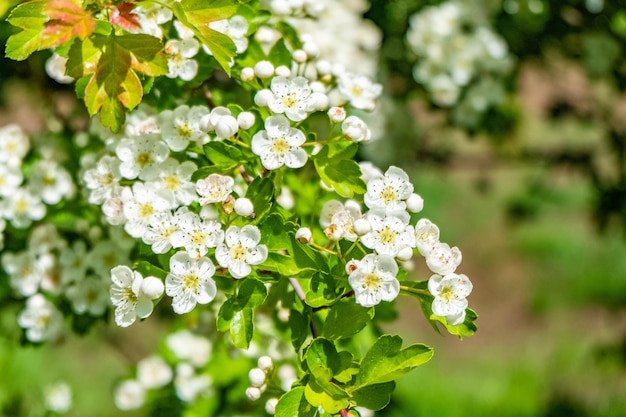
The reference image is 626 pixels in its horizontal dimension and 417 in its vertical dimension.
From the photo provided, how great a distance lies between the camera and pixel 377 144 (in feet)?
7.33

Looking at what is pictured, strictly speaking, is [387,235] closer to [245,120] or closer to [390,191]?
[390,191]

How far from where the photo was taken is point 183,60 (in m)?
1.13

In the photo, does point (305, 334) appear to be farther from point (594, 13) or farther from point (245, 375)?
point (594, 13)

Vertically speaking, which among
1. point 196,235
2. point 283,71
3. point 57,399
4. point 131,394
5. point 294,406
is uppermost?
point 283,71

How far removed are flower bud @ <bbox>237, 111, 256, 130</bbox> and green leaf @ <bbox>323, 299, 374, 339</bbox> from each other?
0.91ft

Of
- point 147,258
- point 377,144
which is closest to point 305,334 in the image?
point 147,258

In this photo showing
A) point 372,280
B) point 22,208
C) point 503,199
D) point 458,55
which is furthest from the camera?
point 503,199

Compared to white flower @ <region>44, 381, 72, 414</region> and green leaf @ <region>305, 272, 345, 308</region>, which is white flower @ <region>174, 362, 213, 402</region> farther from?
green leaf @ <region>305, 272, 345, 308</region>

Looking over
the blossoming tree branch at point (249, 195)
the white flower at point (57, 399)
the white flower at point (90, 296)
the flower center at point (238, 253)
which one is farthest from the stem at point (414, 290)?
the white flower at point (57, 399)

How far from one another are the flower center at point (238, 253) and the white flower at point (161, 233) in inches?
3.7

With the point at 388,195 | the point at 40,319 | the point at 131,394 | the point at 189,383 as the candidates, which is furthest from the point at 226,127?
the point at 131,394

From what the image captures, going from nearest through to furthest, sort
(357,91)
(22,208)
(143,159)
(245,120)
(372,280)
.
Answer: (372,280)
(245,120)
(143,159)
(357,91)
(22,208)

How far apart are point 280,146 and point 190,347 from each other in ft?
3.08

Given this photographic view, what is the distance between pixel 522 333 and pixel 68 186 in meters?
3.28
